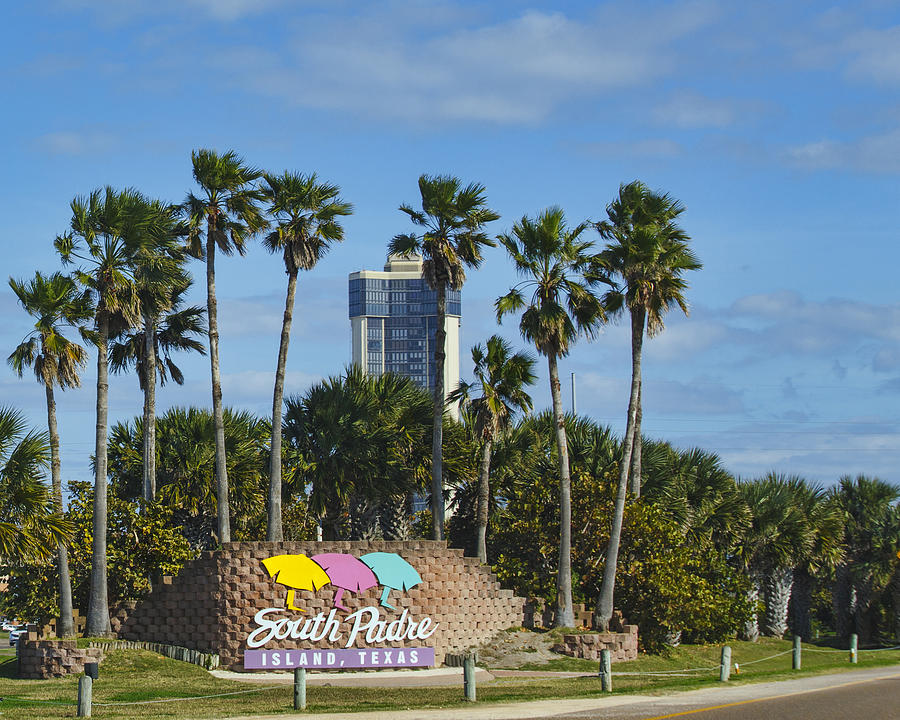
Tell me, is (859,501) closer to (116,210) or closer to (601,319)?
(601,319)

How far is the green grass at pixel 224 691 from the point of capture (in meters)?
21.7

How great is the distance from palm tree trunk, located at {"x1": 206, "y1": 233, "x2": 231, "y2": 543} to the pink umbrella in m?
4.15

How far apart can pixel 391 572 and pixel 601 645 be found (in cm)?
742

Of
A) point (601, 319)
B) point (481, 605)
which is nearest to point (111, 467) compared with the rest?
point (481, 605)

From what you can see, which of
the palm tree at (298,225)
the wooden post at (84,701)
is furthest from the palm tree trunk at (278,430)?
the wooden post at (84,701)

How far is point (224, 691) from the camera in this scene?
1021 inches

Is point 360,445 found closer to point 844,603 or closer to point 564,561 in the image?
point 564,561

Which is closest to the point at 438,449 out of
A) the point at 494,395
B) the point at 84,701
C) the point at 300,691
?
the point at 494,395

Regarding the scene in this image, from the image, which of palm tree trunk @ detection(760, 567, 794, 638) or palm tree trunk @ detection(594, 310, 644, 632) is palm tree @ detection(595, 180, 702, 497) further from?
palm tree trunk @ detection(760, 567, 794, 638)

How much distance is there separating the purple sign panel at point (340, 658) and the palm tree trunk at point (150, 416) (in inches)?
280

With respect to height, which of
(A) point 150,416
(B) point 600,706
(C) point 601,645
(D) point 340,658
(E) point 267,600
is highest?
(A) point 150,416

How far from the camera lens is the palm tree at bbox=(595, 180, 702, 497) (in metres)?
38.2

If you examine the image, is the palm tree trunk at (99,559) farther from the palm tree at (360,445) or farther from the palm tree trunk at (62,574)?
the palm tree at (360,445)

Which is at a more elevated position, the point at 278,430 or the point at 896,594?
the point at 278,430
